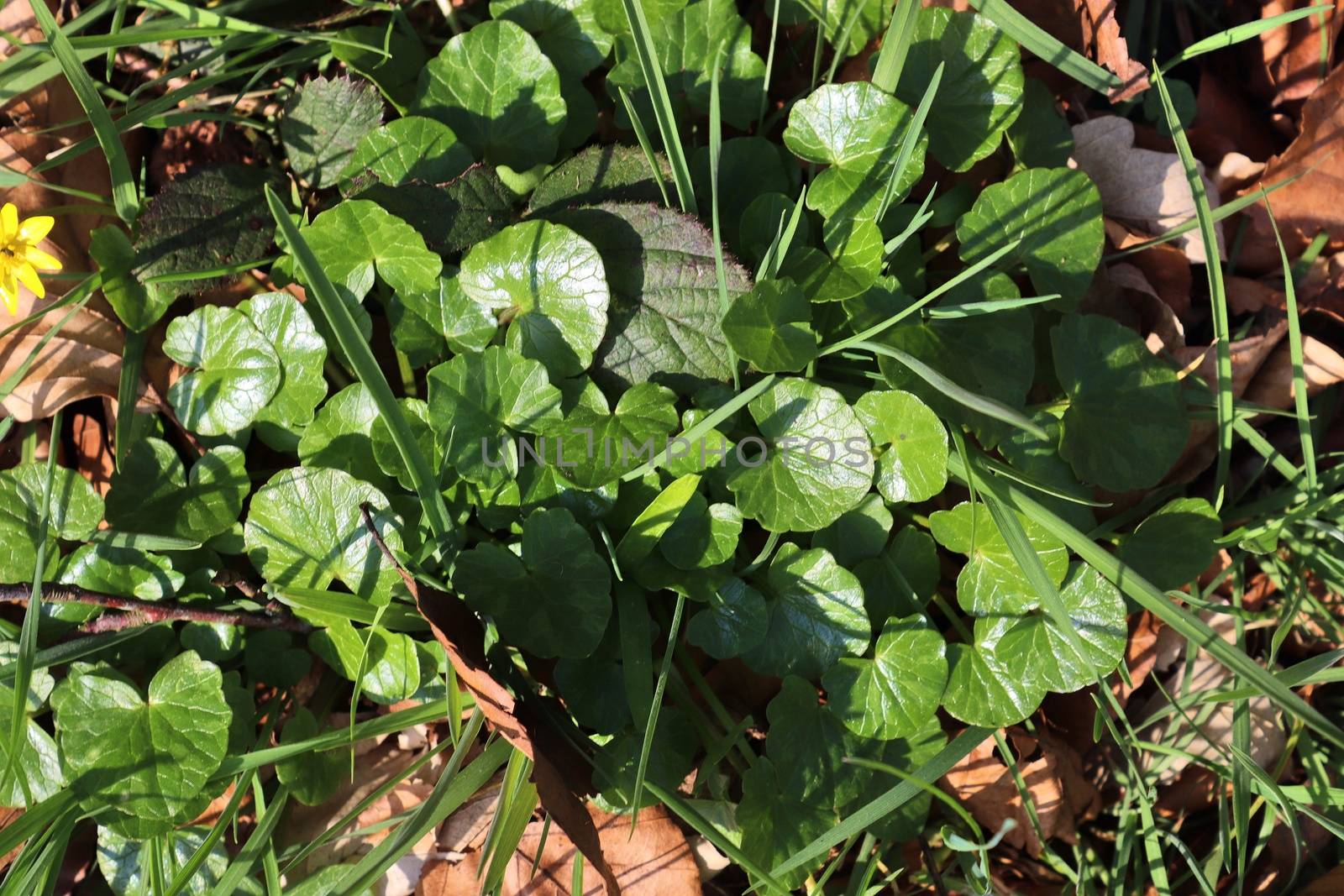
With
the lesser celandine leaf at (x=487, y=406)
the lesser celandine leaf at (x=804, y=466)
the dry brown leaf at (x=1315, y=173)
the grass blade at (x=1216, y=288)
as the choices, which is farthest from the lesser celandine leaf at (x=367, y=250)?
the dry brown leaf at (x=1315, y=173)

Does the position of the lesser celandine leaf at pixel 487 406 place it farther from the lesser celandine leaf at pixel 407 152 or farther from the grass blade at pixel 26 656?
the grass blade at pixel 26 656

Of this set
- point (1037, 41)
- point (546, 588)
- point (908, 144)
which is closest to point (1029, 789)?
point (546, 588)

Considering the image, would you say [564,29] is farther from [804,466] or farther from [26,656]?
[26,656]

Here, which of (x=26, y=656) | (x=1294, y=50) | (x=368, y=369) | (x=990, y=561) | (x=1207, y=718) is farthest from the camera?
(x=1294, y=50)

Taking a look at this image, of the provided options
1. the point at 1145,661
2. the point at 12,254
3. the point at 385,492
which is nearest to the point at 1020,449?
the point at 1145,661

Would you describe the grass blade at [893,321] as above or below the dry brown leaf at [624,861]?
Answer: above
